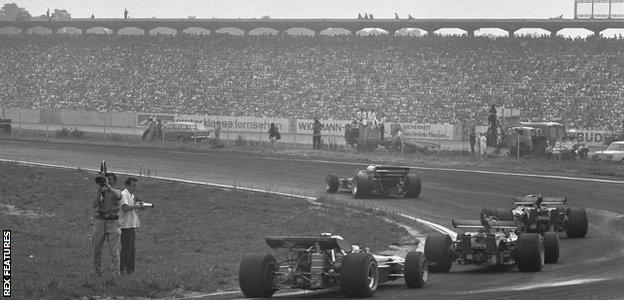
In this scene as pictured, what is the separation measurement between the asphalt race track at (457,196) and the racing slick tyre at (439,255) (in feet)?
1.21

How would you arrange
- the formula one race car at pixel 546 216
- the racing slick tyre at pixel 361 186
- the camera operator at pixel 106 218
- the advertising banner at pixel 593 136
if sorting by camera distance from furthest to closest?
1. the advertising banner at pixel 593 136
2. the racing slick tyre at pixel 361 186
3. the formula one race car at pixel 546 216
4. the camera operator at pixel 106 218

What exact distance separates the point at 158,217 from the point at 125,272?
10.8 metres

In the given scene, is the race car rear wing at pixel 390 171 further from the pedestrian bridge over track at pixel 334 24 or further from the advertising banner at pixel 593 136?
the pedestrian bridge over track at pixel 334 24

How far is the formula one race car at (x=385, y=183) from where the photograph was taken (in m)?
34.1

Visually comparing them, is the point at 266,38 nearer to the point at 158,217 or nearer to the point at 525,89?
the point at 525,89

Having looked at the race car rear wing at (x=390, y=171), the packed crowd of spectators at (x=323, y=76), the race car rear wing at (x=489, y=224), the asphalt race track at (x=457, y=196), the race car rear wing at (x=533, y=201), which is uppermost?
the packed crowd of spectators at (x=323, y=76)

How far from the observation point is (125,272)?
1817 centimetres

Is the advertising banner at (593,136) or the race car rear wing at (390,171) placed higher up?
the advertising banner at (593,136)

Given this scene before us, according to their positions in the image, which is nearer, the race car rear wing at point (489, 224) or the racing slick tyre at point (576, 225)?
the race car rear wing at point (489, 224)

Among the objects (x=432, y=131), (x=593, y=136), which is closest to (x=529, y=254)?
(x=593, y=136)

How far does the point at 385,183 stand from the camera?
34.3 metres

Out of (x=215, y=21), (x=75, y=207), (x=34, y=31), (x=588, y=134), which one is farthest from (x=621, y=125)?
(x=34, y=31)

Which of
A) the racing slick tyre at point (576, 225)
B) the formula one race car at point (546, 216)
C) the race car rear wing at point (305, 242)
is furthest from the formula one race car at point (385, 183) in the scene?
the race car rear wing at point (305, 242)

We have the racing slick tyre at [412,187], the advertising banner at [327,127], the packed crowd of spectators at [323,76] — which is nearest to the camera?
the racing slick tyre at [412,187]
